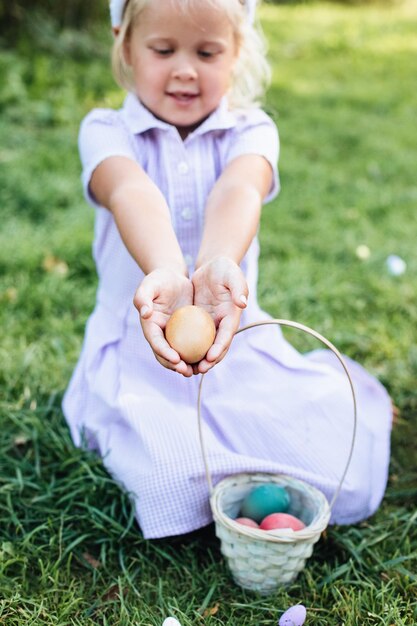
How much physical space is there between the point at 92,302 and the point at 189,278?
1335mm

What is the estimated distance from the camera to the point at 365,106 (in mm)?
6168

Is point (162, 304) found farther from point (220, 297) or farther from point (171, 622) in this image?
point (171, 622)

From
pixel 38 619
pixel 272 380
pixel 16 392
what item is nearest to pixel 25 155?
pixel 16 392

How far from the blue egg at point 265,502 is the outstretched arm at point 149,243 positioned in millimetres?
527

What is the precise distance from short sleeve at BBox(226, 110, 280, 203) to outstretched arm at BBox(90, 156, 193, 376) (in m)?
0.29

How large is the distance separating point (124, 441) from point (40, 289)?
117cm

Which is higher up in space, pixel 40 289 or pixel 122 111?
pixel 122 111

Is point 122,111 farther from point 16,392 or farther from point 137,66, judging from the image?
point 16,392

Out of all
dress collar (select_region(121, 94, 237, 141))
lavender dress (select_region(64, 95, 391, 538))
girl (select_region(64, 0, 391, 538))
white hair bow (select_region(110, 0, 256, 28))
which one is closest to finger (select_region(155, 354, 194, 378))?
girl (select_region(64, 0, 391, 538))

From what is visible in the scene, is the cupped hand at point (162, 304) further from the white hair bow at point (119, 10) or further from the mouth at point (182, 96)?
the white hair bow at point (119, 10)

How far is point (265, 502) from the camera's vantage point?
1.95 meters

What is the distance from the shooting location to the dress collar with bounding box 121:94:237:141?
6.95 feet

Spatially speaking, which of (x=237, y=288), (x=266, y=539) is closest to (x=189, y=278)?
(x=237, y=288)

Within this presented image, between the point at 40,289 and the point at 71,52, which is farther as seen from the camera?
the point at 71,52
